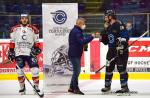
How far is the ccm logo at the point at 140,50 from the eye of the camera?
1320 cm

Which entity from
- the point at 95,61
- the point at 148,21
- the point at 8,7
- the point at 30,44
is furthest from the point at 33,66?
the point at 8,7

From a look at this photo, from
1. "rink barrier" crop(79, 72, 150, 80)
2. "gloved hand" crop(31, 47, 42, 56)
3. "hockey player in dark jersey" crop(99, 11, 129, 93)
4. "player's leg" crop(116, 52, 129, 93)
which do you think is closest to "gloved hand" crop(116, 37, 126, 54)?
"hockey player in dark jersey" crop(99, 11, 129, 93)

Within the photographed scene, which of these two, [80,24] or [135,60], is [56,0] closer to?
[135,60]

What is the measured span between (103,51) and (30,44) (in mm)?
3640

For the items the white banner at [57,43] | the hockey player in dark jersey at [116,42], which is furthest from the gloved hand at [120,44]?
the white banner at [57,43]

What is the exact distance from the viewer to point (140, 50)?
521 inches

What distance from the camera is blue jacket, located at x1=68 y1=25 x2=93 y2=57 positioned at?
980 centimetres

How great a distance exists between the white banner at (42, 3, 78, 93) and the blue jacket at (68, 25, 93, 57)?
8.4 inches

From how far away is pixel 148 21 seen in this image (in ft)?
49.7

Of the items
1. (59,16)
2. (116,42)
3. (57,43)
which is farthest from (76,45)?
(116,42)

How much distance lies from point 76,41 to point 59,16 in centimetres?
58

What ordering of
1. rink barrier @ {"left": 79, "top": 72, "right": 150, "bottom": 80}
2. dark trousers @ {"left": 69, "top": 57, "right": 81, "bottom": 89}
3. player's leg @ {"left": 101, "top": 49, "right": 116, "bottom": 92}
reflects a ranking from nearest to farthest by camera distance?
dark trousers @ {"left": 69, "top": 57, "right": 81, "bottom": 89}
player's leg @ {"left": 101, "top": 49, "right": 116, "bottom": 92}
rink barrier @ {"left": 79, "top": 72, "right": 150, "bottom": 80}

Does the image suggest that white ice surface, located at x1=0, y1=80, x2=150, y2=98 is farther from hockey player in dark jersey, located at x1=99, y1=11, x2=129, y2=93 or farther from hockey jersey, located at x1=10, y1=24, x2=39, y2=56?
hockey jersey, located at x1=10, y1=24, x2=39, y2=56

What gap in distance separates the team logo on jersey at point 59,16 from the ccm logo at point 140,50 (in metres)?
3.63
